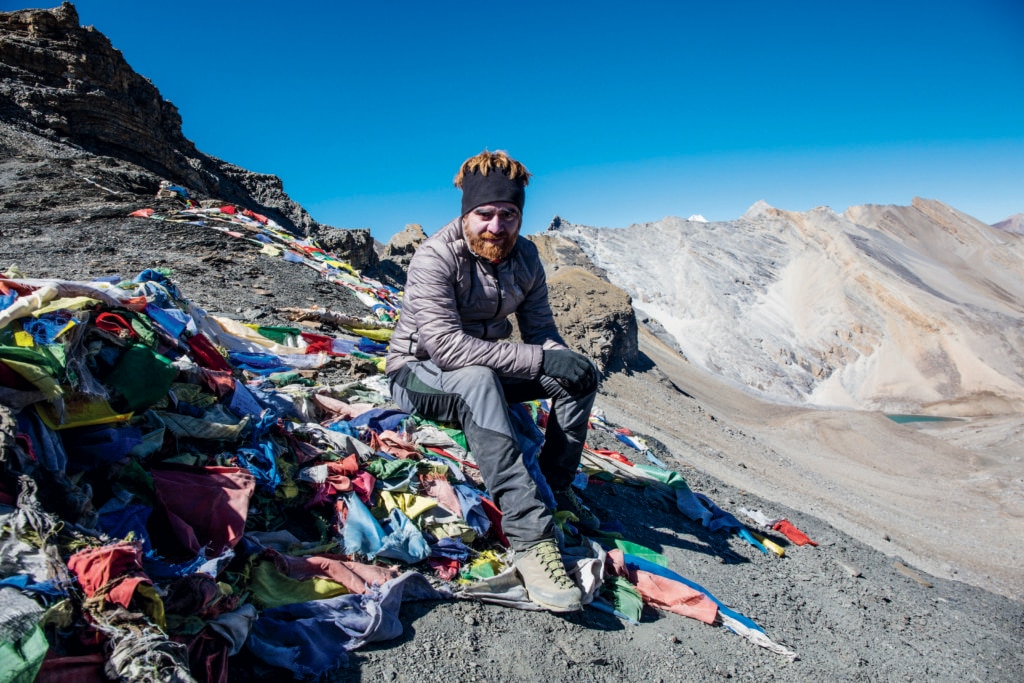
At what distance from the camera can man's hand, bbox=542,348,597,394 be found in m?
2.67

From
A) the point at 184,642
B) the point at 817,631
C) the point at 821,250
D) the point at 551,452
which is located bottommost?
the point at 817,631

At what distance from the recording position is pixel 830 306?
35.3m

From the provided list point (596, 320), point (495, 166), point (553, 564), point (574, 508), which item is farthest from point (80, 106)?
point (553, 564)

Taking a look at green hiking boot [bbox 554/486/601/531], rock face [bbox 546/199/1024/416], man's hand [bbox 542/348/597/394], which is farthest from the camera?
rock face [bbox 546/199/1024/416]

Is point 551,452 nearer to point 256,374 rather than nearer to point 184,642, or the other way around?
point 184,642

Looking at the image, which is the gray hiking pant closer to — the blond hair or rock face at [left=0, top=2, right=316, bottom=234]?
the blond hair

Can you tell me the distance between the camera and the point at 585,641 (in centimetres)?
222

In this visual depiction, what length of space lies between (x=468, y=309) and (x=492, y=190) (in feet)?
2.02

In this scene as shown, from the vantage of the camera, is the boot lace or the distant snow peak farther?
the distant snow peak

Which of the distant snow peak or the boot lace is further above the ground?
the distant snow peak

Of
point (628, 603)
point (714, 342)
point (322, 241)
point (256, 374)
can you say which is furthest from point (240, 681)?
point (714, 342)

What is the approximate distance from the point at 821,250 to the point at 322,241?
3776 cm

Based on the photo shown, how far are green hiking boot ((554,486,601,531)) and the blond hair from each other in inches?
66.5

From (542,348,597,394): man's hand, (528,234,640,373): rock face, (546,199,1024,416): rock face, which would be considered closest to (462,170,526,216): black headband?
(542,348,597,394): man's hand
